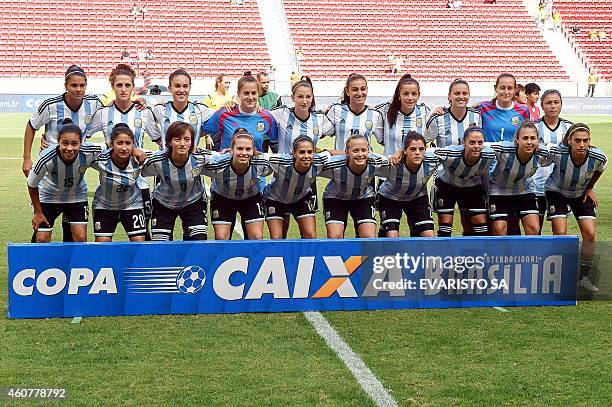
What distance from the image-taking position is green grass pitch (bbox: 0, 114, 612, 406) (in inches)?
184

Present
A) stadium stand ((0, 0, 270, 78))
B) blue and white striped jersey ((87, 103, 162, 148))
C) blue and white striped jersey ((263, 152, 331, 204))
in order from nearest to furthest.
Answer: blue and white striped jersey ((263, 152, 331, 204)) < blue and white striped jersey ((87, 103, 162, 148)) < stadium stand ((0, 0, 270, 78))

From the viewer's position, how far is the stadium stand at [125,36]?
37.1 metres

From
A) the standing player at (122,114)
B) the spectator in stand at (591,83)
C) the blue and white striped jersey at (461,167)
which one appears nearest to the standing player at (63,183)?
the standing player at (122,114)

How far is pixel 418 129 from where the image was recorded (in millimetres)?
7926

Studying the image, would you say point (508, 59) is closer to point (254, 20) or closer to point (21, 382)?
point (254, 20)

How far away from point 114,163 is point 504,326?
307cm

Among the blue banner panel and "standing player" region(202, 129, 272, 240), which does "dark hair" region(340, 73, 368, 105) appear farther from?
the blue banner panel

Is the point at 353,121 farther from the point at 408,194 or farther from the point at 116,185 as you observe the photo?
the point at 116,185

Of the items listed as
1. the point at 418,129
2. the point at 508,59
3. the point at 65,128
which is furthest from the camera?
the point at 508,59

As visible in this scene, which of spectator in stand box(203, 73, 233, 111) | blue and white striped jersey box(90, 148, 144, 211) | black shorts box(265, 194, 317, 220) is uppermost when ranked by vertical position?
spectator in stand box(203, 73, 233, 111)

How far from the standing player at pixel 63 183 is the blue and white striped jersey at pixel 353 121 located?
2146 mm

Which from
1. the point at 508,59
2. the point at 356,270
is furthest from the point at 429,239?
the point at 508,59

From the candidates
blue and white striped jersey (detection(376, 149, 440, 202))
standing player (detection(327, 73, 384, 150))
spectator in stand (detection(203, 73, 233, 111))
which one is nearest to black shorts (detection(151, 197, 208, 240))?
blue and white striped jersey (detection(376, 149, 440, 202))

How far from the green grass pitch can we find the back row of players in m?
0.99
